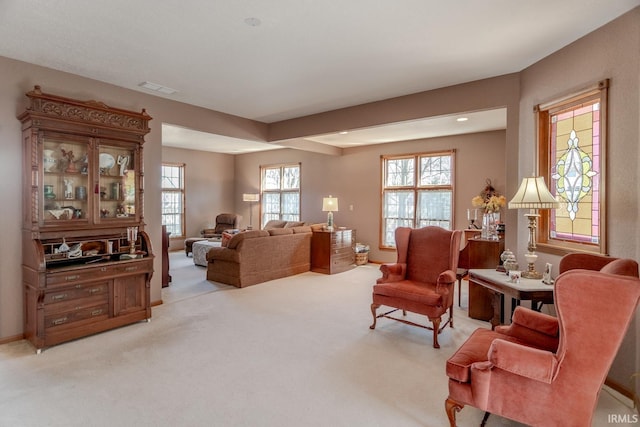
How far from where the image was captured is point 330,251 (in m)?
6.46

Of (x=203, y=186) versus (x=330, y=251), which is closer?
(x=330, y=251)

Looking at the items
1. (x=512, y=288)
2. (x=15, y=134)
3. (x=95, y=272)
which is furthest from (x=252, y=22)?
(x=512, y=288)

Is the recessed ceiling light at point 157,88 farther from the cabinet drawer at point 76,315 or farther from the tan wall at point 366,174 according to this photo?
the tan wall at point 366,174

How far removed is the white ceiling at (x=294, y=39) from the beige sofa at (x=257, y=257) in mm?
2463

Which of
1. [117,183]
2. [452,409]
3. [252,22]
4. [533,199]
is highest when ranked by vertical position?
[252,22]

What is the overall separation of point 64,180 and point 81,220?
0.45 meters

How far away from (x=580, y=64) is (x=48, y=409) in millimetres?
4903

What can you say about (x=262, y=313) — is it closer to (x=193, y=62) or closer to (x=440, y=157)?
(x=193, y=62)

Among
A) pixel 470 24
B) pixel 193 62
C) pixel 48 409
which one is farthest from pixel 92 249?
pixel 470 24

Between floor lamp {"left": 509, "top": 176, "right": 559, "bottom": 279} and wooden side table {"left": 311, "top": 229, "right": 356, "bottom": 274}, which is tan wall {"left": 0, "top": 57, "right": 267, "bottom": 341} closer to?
wooden side table {"left": 311, "top": 229, "right": 356, "bottom": 274}

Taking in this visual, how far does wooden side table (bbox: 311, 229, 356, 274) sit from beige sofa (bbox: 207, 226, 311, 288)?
27cm

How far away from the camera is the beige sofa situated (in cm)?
542

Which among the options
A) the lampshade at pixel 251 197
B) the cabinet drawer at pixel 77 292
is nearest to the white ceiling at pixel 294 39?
the cabinet drawer at pixel 77 292

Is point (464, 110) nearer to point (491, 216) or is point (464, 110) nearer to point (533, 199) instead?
point (533, 199)
